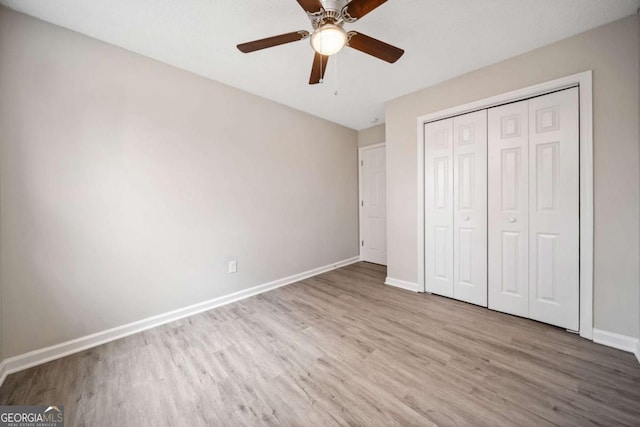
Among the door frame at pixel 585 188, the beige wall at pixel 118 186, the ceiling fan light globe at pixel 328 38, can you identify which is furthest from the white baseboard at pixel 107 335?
the door frame at pixel 585 188

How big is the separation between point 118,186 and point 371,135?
364 centimetres

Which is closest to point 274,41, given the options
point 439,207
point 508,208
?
point 439,207

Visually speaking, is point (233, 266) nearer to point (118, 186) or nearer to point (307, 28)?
point (118, 186)

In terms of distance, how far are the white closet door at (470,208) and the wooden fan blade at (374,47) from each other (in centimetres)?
139

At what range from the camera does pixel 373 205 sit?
4168 mm

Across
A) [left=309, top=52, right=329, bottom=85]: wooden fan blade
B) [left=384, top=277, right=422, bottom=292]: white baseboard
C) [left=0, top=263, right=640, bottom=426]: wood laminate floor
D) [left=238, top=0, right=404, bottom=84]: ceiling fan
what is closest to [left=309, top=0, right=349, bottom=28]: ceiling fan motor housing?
[left=238, top=0, right=404, bottom=84]: ceiling fan

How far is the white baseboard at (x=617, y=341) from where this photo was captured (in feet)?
5.47

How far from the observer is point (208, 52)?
2.03m

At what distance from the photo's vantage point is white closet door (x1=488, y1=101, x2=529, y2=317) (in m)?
2.14

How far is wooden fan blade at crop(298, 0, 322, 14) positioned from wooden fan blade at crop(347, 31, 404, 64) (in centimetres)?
25

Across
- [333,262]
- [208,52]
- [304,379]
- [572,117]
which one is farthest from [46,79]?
[572,117]

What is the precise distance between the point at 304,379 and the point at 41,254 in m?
2.10

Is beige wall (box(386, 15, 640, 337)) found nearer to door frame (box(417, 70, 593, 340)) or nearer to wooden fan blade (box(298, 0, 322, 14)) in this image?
door frame (box(417, 70, 593, 340))

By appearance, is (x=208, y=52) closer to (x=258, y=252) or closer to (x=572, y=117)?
(x=258, y=252)
